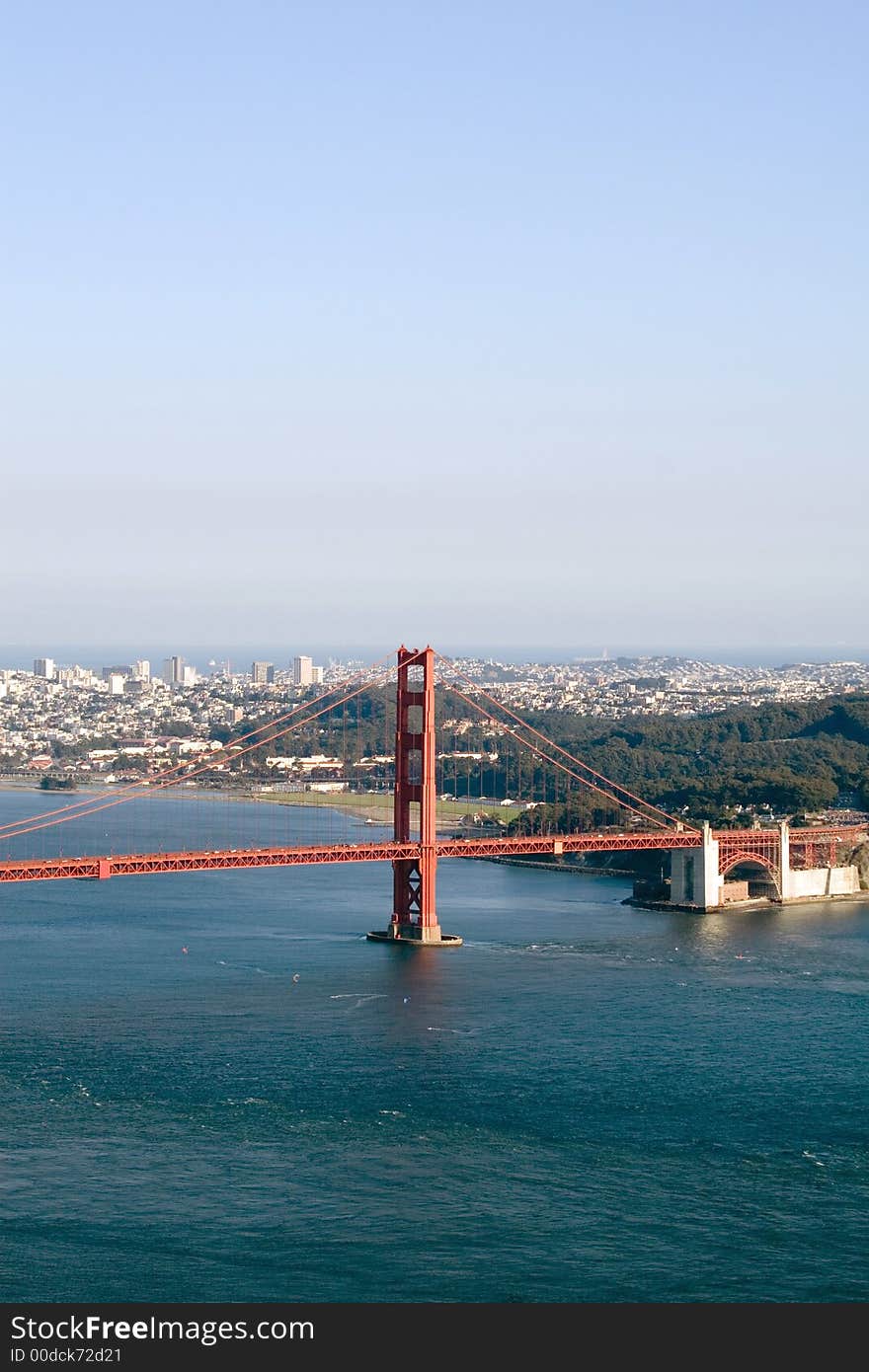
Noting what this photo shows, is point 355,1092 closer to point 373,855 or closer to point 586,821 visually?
point 373,855

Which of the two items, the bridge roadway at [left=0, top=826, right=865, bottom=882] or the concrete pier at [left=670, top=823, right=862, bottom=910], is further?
the concrete pier at [left=670, top=823, right=862, bottom=910]

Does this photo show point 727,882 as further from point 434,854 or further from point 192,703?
point 192,703

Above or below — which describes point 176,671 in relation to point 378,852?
above

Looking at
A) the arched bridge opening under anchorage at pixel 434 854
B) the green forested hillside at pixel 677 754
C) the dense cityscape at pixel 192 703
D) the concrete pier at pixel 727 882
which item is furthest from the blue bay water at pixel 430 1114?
the dense cityscape at pixel 192 703

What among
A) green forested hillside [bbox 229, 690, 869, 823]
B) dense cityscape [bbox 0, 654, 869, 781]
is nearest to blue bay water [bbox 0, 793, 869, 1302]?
green forested hillside [bbox 229, 690, 869, 823]

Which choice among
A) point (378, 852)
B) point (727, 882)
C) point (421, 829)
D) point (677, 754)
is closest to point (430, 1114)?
point (378, 852)

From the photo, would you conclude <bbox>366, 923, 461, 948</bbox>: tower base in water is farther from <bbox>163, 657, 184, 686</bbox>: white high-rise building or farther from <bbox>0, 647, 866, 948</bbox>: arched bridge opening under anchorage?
<bbox>163, 657, 184, 686</bbox>: white high-rise building

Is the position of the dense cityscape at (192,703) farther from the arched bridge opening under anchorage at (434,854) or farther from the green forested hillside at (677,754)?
the arched bridge opening under anchorage at (434,854)
